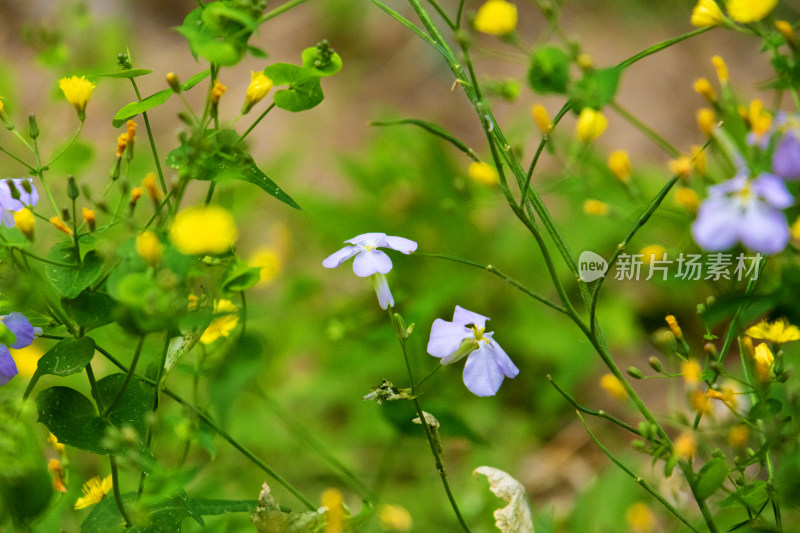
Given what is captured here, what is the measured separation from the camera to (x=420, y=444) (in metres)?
1.32

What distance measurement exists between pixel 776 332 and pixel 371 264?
29cm

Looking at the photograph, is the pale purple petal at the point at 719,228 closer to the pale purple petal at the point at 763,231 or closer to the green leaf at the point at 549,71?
the pale purple petal at the point at 763,231

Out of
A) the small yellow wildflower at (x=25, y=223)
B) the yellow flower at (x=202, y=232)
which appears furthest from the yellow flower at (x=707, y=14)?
the small yellow wildflower at (x=25, y=223)

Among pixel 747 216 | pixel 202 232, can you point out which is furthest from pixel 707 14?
pixel 202 232

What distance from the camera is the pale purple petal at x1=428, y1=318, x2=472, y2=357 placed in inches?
21.1

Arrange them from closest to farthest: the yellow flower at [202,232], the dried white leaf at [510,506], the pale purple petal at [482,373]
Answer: the yellow flower at [202,232] < the pale purple petal at [482,373] < the dried white leaf at [510,506]

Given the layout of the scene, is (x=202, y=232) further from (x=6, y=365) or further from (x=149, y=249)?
(x=6, y=365)

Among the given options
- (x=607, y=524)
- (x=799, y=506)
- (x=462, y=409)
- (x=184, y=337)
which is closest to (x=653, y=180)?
(x=462, y=409)

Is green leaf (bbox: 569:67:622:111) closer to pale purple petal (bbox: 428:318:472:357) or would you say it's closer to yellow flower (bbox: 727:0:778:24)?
yellow flower (bbox: 727:0:778:24)

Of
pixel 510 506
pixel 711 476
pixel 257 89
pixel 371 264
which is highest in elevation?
pixel 257 89

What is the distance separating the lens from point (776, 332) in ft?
1.68

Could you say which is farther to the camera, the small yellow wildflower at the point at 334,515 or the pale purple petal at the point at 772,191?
the small yellow wildflower at the point at 334,515

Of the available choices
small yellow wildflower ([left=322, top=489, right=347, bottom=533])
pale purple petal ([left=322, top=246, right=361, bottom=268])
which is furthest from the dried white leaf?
pale purple petal ([left=322, top=246, right=361, bottom=268])

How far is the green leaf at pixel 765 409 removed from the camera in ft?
1.72
